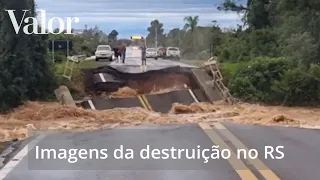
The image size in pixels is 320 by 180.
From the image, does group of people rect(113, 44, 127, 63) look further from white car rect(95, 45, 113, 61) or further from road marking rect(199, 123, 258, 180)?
road marking rect(199, 123, 258, 180)

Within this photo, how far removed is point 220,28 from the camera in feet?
209

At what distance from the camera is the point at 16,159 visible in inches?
442

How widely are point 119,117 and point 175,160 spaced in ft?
34.3

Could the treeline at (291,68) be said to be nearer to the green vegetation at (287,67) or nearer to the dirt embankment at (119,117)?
the green vegetation at (287,67)

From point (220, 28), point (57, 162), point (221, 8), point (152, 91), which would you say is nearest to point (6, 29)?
point (152, 91)

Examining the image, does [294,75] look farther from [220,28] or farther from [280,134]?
[220,28]

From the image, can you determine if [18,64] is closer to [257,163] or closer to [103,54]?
[257,163]

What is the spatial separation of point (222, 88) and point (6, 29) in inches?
407

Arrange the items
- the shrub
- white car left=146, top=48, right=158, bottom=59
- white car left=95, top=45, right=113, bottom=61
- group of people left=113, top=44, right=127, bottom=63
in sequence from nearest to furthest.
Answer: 1. the shrub
2. group of people left=113, top=44, right=127, bottom=63
3. white car left=95, top=45, right=113, bottom=61
4. white car left=146, top=48, right=158, bottom=59

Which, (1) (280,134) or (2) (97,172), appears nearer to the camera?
(2) (97,172)

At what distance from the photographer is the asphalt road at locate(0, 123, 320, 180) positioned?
969cm

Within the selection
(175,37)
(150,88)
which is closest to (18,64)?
(150,88)

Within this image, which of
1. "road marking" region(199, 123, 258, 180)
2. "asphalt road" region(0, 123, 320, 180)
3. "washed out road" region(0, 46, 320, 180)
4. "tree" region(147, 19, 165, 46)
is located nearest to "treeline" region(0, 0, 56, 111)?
"washed out road" region(0, 46, 320, 180)

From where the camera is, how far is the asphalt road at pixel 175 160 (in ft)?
31.8
